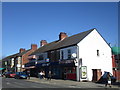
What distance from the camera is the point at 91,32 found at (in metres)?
34.1

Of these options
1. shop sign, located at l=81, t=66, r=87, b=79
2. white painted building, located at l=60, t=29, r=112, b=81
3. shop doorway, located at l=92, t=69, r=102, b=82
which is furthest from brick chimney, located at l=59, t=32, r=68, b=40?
shop doorway, located at l=92, t=69, r=102, b=82

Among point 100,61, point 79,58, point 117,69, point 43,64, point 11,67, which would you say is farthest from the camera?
point 11,67

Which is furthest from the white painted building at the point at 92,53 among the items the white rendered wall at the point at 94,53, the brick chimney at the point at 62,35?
the brick chimney at the point at 62,35

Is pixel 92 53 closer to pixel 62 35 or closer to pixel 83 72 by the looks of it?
pixel 83 72

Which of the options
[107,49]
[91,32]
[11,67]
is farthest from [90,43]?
[11,67]

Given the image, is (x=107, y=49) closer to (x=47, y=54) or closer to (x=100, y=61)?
(x=100, y=61)

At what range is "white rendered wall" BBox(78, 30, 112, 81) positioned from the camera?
32.3 m

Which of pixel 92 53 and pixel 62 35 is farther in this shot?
pixel 62 35

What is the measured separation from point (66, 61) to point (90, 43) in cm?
494

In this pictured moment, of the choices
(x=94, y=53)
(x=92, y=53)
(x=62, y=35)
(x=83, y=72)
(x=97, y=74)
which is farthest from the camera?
(x=62, y=35)

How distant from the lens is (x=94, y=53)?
110 feet

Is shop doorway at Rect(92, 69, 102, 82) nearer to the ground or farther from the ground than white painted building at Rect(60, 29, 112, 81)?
nearer to the ground

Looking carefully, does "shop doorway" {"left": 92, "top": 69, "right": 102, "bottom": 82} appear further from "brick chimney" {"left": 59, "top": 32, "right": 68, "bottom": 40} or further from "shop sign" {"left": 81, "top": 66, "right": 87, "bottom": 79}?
"brick chimney" {"left": 59, "top": 32, "right": 68, "bottom": 40}

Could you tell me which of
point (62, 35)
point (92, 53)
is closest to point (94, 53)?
point (92, 53)
